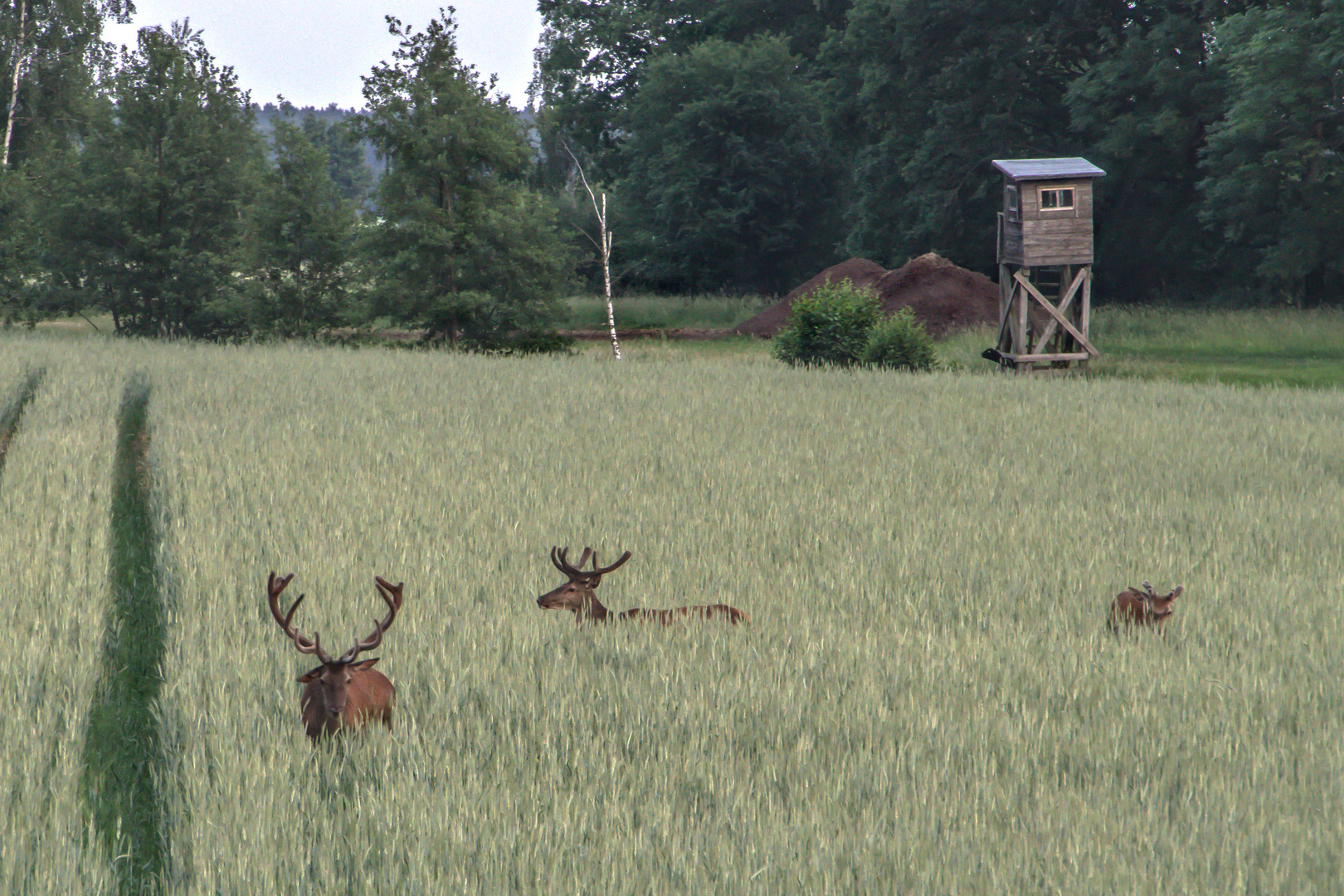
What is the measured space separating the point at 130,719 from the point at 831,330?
20670mm

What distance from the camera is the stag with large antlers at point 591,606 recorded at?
5.28 metres

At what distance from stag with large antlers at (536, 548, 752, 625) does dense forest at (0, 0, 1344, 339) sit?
22704mm

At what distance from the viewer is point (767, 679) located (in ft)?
15.5

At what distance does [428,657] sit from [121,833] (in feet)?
5.20

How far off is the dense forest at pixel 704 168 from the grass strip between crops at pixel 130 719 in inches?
800

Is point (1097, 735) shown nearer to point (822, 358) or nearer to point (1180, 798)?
point (1180, 798)

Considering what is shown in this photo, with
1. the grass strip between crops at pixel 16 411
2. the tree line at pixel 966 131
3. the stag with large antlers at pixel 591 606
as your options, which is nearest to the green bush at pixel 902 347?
the tree line at pixel 966 131

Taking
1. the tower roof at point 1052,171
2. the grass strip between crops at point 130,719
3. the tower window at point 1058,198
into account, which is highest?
the tower roof at point 1052,171

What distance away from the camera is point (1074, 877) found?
3.06 metres

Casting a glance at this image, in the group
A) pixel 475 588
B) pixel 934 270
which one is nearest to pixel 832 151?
pixel 934 270

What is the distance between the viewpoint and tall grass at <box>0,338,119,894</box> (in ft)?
10.6

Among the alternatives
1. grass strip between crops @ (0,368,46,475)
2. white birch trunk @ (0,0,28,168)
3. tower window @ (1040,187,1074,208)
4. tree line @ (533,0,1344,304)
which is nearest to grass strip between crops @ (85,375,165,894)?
grass strip between crops @ (0,368,46,475)

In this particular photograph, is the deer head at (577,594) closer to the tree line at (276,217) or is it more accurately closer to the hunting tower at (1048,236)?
the hunting tower at (1048,236)

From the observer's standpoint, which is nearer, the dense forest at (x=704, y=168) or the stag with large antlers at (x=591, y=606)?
the stag with large antlers at (x=591, y=606)
